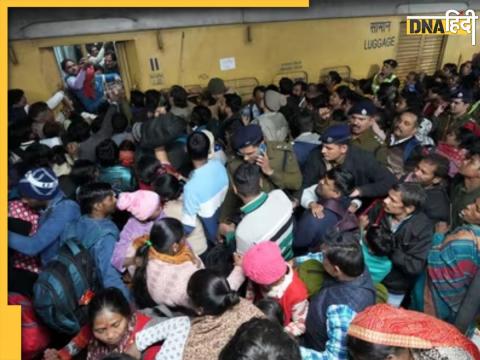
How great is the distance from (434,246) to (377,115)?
218 cm

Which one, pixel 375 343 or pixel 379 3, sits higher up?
pixel 379 3

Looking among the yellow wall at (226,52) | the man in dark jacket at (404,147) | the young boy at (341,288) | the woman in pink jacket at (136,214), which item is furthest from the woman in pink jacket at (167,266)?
the yellow wall at (226,52)

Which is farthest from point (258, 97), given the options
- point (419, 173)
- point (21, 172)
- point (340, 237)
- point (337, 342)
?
point (337, 342)

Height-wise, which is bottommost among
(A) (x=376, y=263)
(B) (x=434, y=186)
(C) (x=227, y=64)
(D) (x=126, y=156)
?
(A) (x=376, y=263)

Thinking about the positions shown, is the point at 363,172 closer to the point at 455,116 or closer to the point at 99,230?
the point at 99,230

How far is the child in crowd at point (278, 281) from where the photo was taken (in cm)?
192

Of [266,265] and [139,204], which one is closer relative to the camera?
[266,265]

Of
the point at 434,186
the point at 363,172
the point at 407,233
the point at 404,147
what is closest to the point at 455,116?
the point at 404,147

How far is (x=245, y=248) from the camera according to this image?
7.60ft

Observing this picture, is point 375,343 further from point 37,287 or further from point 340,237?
point 37,287

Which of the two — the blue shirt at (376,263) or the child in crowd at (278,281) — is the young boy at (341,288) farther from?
the blue shirt at (376,263)

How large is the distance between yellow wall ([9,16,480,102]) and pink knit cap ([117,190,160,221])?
14.8ft

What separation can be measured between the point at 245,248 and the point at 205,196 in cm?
60

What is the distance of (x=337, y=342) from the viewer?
5.56 feet
